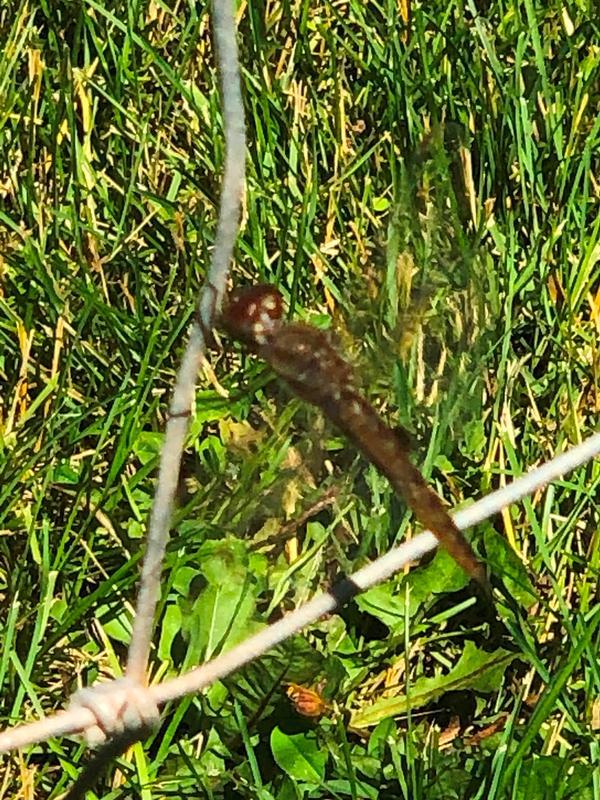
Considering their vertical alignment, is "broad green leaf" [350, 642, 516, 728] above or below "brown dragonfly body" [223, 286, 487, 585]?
below

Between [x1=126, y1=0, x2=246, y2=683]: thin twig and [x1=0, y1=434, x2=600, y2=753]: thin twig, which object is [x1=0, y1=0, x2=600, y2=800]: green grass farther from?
[x1=126, y1=0, x2=246, y2=683]: thin twig

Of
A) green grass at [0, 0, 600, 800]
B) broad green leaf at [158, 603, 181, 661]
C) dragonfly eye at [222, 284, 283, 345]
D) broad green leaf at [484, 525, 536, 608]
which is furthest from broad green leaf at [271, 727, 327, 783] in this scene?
dragonfly eye at [222, 284, 283, 345]

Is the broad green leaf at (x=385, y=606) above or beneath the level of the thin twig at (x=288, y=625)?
beneath

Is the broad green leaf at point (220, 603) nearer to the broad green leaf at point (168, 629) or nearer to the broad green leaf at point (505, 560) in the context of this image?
the broad green leaf at point (168, 629)

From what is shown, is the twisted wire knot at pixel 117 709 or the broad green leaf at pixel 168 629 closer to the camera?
the twisted wire knot at pixel 117 709

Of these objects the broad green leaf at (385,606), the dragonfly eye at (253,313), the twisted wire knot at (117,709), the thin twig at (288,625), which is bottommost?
the broad green leaf at (385,606)

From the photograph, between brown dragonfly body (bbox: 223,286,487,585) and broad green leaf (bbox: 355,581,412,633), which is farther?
broad green leaf (bbox: 355,581,412,633)

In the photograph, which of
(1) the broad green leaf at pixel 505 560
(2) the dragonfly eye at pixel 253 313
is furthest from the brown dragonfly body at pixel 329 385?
(1) the broad green leaf at pixel 505 560

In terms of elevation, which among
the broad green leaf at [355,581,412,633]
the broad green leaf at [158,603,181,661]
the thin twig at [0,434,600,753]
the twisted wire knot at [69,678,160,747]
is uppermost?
the twisted wire knot at [69,678,160,747]
